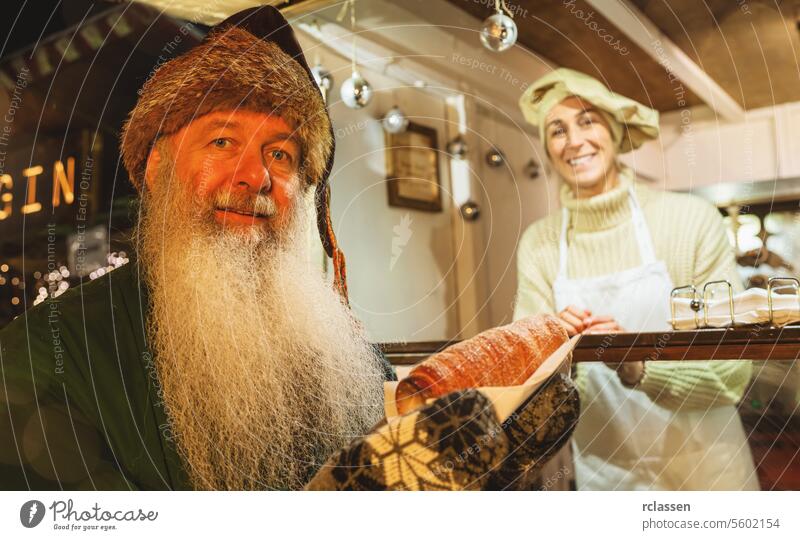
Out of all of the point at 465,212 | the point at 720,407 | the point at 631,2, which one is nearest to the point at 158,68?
the point at 465,212

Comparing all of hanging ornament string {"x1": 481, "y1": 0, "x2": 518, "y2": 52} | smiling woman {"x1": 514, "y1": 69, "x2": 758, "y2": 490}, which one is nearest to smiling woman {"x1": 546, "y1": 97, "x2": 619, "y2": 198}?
smiling woman {"x1": 514, "y1": 69, "x2": 758, "y2": 490}

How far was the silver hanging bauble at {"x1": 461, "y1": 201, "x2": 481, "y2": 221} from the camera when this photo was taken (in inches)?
27.5

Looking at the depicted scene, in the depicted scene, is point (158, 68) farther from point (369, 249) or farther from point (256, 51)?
point (369, 249)

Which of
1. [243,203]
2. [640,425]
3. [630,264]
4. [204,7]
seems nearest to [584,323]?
[630,264]

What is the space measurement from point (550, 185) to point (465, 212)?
10 cm

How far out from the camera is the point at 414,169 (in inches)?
27.6

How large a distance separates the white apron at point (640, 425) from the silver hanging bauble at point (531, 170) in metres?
0.05

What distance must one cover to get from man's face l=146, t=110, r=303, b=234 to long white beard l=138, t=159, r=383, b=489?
0.01 m

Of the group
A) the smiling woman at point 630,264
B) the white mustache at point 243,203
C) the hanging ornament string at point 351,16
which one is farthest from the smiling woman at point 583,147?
the white mustache at point 243,203

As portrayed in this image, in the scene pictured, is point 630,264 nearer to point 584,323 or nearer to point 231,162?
point 584,323

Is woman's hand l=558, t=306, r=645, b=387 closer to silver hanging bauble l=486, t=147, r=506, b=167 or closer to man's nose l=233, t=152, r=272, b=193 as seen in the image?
silver hanging bauble l=486, t=147, r=506, b=167

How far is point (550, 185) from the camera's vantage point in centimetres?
70

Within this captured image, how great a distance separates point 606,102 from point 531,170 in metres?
0.11

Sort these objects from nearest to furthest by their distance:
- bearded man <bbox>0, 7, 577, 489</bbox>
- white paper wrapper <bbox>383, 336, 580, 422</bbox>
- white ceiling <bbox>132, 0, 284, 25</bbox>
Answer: white paper wrapper <bbox>383, 336, 580, 422</bbox> → bearded man <bbox>0, 7, 577, 489</bbox> → white ceiling <bbox>132, 0, 284, 25</bbox>
